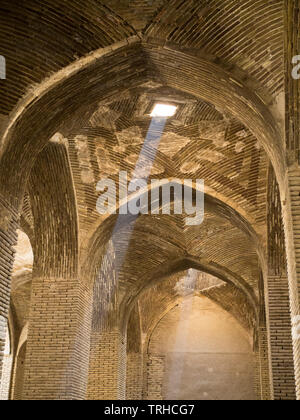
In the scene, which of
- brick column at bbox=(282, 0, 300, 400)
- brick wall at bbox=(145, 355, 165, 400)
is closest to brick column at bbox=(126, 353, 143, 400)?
brick wall at bbox=(145, 355, 165, 400)

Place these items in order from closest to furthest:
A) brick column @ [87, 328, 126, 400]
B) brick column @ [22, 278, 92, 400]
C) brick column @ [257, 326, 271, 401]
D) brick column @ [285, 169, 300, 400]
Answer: brick column @ [285, 169, 300, 400], brick column @ [22, 278, 92, 400], brick column @ [87, 328, 126, 400], brick column @ [257, 326, 271, 401]

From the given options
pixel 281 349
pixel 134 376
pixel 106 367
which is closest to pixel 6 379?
pixel 134 376

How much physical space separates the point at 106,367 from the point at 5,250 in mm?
6224

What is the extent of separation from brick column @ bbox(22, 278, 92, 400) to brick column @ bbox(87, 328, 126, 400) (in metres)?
2.71

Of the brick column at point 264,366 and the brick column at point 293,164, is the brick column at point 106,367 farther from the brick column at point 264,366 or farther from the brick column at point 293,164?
the brick column at point 293,164

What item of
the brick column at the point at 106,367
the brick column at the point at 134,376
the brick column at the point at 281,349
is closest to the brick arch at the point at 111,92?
the brick column at the point at 281,349

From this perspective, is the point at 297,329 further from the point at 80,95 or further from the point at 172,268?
the point at 172,268

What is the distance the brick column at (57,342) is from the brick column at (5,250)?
97.2 inches

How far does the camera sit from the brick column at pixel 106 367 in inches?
437

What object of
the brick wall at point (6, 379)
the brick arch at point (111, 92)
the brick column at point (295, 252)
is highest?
the brick arch at point (111, 92)

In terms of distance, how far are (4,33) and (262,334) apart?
27.6 ft

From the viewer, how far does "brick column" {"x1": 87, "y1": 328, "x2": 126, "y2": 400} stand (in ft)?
36.4

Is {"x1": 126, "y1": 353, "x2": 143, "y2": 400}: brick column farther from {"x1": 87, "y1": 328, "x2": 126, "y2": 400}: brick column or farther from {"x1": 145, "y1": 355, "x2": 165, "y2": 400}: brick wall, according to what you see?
{"x1": 87, "y1": 328, "x2": 126, "y2": 400}: brick column

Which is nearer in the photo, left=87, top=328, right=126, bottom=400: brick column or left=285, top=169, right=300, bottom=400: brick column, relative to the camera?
left=285, top=169, right=300, bottom=400: brick column
